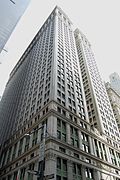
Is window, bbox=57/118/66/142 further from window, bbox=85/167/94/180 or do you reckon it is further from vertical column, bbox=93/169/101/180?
vertical column, bbox=93/169/101/180

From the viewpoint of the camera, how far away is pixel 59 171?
30.7 metres

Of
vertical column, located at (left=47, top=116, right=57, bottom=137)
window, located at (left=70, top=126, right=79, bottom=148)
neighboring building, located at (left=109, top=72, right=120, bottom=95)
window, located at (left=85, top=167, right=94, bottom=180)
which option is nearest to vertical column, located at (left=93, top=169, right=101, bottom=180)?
window, located at (left=85, top=167, right=94, bottom=180)

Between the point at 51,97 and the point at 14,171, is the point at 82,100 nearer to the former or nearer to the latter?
the point at 51,97

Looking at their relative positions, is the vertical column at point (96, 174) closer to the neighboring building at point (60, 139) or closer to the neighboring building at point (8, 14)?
the neighboring building at point (60, 139)

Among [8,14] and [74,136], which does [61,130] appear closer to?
[74,136]

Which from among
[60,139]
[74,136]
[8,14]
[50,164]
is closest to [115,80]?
[74,136]

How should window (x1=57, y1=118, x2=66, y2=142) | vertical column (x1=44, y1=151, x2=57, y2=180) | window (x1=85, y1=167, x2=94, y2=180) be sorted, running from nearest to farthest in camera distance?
1. vertical column (x1=44, y1=151, x2=57, y2=180)
2. window (x1=85, y1=167, x2=94, y2=180)
3. window (x1=57, y1=118, x2=66, y2=142)

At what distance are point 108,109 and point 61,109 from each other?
119 ft

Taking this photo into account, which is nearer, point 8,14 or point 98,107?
point 8,14

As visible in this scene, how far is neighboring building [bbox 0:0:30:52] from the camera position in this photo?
4050cm

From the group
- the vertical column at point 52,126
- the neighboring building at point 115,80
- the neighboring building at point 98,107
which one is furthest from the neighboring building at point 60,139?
the neighboring building at point 115,80

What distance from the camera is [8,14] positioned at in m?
42.4

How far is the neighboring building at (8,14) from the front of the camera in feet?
133

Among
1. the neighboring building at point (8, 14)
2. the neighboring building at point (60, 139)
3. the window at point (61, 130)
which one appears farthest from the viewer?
the neighboring building at point (8, 14)
